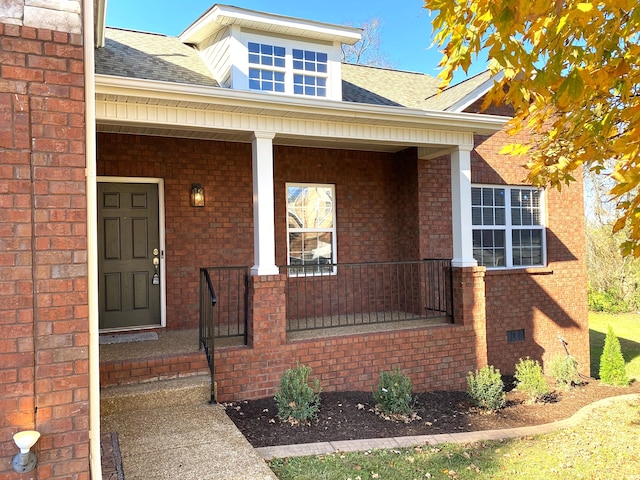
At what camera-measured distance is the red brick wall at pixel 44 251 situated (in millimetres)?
2664

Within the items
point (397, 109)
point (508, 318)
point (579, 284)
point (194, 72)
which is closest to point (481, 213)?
point (508, 318)

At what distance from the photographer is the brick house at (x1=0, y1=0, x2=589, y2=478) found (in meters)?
2.73

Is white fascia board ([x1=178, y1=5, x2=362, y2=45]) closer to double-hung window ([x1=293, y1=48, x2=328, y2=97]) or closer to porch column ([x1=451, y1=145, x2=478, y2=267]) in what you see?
double-hung window ([x1=293, y1=48, x2=328, y2=97])

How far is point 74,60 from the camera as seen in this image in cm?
283

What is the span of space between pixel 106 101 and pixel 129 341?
9.35ft

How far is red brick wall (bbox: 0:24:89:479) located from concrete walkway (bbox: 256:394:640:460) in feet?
5.56

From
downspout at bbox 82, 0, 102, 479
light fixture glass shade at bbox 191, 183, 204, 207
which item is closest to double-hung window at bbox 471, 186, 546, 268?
light fixture glass shade at bbox 191, 183, 204, 207

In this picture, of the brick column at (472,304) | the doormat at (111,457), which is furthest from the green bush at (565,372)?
the doormat at (111,457)

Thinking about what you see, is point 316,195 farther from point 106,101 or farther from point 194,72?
point 106,101

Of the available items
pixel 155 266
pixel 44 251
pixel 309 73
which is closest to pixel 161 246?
pixel 155 266

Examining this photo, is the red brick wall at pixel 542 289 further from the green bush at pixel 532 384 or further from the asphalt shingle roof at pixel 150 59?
the asphalt shingle roof at pixel 150 59

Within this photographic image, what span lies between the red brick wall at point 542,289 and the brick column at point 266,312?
4.34m

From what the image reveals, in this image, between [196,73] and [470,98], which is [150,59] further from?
[470,98]

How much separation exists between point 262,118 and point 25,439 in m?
4.08
